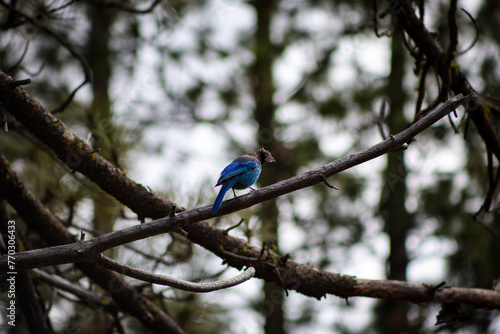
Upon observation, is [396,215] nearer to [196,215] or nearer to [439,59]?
[439,59]

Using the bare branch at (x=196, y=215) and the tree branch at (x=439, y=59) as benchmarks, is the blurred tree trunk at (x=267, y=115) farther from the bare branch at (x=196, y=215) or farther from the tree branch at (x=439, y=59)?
the bare branch at (x=196, y=215)

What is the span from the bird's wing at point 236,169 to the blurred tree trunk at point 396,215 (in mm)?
3948

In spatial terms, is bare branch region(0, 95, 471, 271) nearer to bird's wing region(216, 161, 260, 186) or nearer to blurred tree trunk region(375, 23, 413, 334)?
bird's wing region(216, 161, 260, 186)

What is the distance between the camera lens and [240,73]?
817 centimetres

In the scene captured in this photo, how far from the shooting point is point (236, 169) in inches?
137

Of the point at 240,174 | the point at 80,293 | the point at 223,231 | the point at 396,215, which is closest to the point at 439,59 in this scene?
the point at 240,174

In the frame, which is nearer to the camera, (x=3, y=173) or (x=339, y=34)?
(x=3, y=173)

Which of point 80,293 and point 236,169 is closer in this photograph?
point 236,169

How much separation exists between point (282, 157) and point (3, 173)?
4853 mm

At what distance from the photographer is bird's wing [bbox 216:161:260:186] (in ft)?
11.1

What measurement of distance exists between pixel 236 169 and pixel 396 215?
478 cm

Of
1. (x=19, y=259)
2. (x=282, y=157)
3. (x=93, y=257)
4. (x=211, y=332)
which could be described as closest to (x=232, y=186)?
(x=93, y=257)

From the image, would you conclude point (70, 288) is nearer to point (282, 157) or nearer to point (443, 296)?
point (443, 296)

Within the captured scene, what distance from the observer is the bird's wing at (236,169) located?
3393mm
